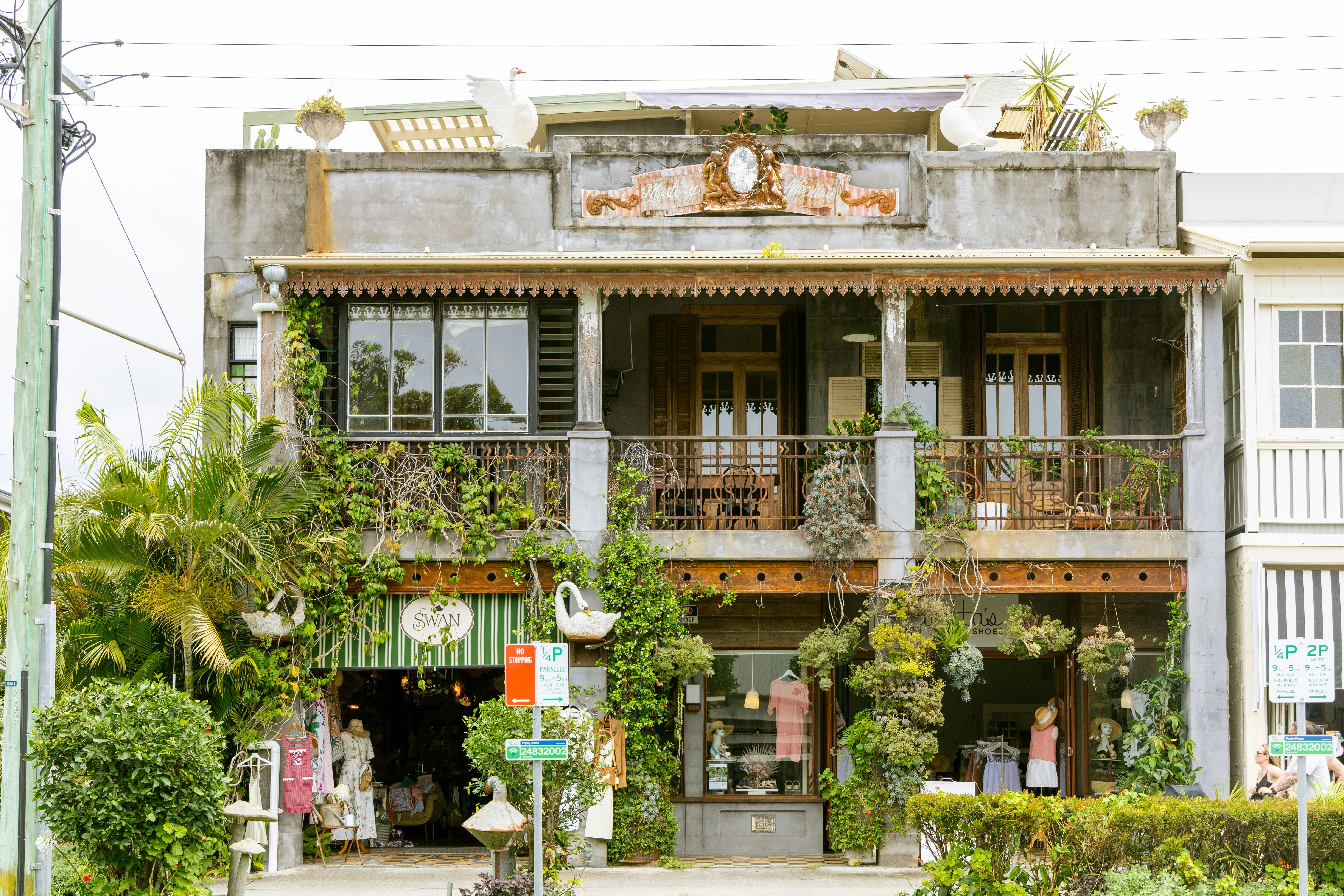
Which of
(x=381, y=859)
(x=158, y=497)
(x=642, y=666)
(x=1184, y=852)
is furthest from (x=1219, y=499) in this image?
(x=158, y=497)

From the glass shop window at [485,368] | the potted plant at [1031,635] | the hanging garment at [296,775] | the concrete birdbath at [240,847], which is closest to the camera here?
the concrete birdbath at [240,847]

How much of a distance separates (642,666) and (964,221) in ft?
19.9

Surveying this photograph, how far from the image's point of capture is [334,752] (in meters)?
16.3

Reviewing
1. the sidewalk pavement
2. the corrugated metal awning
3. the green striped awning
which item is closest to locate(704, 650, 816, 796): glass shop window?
the sidewalk pavement

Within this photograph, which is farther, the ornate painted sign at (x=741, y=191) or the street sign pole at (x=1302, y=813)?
the ornate painted sign at (x=741, y=191)

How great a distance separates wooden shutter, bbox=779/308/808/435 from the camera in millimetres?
18344

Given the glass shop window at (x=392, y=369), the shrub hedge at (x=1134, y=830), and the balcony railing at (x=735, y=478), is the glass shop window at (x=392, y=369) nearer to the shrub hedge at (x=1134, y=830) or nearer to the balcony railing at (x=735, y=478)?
the balcony railing at (x=735, y=478)

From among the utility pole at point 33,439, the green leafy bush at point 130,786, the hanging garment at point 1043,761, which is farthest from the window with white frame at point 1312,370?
the utility pole at point 33,439

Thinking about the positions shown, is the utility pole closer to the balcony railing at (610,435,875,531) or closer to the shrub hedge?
the balcony railing at (610,435,875,531)

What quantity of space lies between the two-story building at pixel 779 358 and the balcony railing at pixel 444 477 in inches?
4.3

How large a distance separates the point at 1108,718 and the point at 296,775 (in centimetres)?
921

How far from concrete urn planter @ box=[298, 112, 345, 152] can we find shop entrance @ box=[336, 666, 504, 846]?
624 centimetres

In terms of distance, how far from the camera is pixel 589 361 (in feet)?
52.2

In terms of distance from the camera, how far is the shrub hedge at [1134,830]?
11.7 meters
